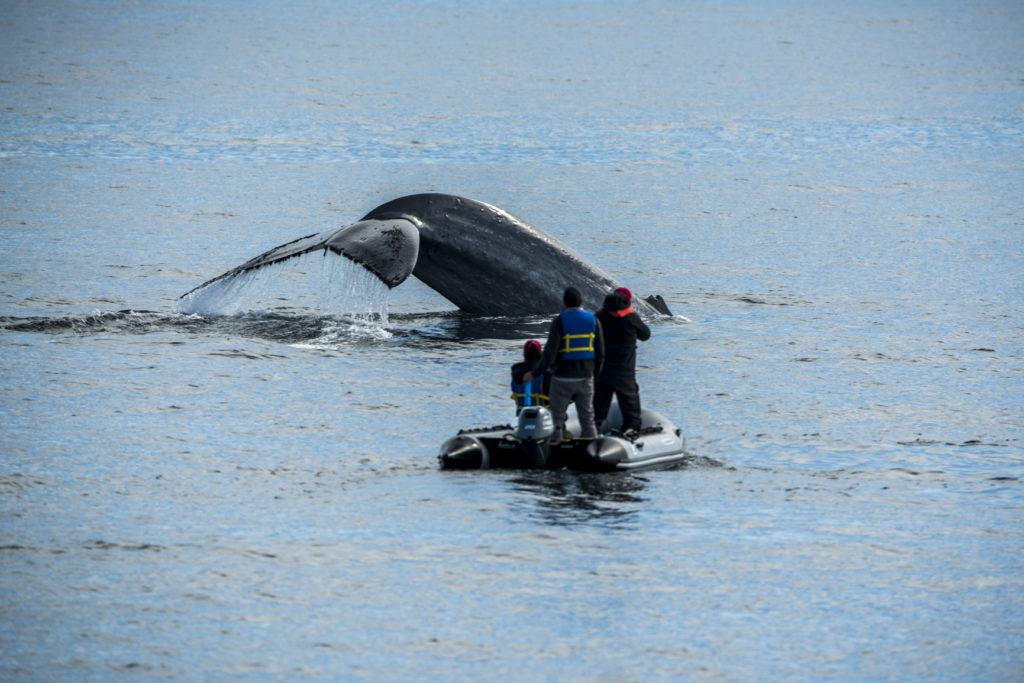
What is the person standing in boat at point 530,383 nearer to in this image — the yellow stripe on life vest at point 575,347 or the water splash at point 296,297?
the yellow stripe on life vest at point 575,347

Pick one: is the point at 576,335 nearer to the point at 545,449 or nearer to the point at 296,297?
the point at 545,449

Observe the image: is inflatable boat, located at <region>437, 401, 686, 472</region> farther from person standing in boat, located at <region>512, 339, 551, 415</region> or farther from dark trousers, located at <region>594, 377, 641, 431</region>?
person standing in boat, located at <region>512, 339, 551, 415</region>

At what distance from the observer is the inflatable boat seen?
15.8 meters

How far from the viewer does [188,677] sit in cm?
1100

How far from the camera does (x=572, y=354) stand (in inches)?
627

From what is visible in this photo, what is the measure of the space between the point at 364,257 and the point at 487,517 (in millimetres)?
5895

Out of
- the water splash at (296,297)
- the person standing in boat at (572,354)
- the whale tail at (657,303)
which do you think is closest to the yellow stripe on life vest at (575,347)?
the person standing in boat at (572,354)

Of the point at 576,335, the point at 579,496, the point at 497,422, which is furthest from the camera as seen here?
the point at 497,422

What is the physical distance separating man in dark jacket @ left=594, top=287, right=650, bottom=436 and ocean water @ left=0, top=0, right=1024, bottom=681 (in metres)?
0.90

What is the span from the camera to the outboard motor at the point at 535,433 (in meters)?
15.7

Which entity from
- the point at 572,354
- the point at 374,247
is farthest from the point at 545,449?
the point at 374,247

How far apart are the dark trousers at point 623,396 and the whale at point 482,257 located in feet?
15.9

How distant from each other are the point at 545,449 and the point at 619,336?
1513mm

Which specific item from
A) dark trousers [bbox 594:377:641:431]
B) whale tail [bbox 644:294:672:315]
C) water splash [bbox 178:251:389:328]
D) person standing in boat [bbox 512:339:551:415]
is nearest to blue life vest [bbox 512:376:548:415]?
person standing in boat [bbox 512:339:551:415]
